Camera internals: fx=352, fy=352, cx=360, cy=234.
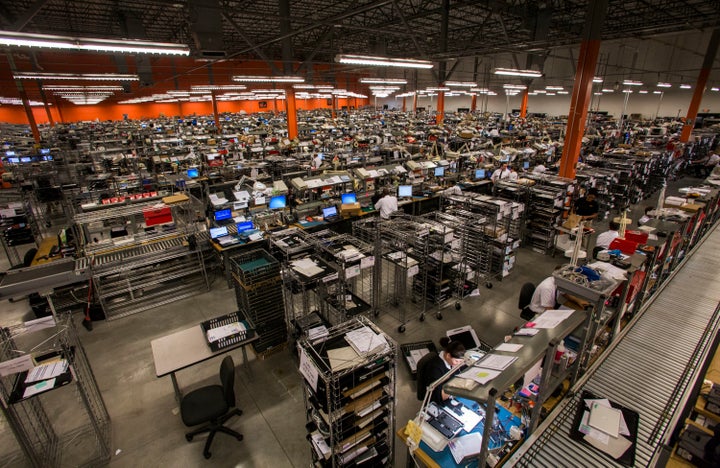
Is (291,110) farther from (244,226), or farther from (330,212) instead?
(244,226)

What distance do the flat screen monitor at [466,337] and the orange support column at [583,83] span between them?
8.05 metres

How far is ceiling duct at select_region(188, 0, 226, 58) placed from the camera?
8.49 meters

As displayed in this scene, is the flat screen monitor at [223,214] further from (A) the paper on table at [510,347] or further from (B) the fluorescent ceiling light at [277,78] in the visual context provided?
(A) the paper on table at [510,347]

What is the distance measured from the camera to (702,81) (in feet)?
53.0

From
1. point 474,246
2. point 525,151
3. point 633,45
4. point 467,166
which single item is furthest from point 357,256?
point 633,45

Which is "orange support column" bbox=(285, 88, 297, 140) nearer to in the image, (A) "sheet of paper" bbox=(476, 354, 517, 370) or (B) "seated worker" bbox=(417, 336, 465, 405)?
(B) "seated worker" bbox=(417, 336, 465, 405)

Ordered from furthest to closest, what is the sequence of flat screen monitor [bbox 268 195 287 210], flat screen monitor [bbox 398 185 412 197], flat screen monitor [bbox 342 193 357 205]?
flat screen monitor [bbox 398 185 412 197]
flat screen monitor [bbox 342 193 357 205]
flat screen monitor [bbox 268 195 287 210]

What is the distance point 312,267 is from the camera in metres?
4.90

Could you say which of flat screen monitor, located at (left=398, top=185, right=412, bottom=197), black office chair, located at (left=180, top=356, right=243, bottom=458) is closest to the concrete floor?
black office chair, located at (left=180, top=356, right=243, bottom=458)

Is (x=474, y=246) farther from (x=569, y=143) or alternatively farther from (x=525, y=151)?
(x=525, y=151)

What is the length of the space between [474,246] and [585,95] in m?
6.35

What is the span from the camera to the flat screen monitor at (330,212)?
8867mm

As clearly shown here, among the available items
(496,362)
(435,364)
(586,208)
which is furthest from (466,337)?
(586,208)

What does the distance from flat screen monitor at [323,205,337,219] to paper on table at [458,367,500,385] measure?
7.11 m
